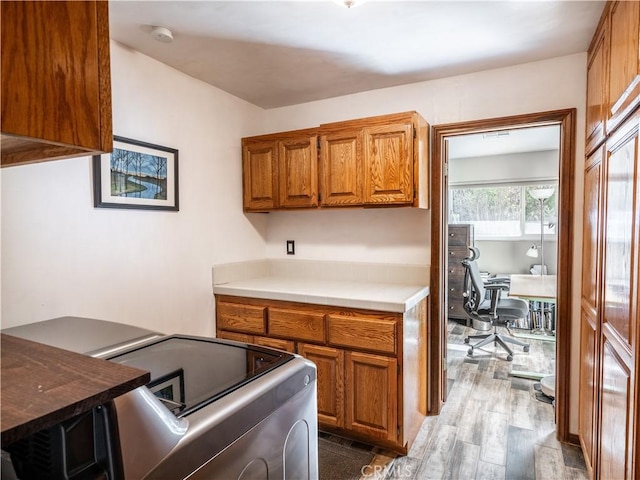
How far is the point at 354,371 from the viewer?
222cm

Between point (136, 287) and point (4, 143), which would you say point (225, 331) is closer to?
point (136, 287)

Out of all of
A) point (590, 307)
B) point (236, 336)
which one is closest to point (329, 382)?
point (236, 336)

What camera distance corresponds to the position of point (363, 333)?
2.17 m

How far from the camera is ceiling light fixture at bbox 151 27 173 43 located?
6.07 feet

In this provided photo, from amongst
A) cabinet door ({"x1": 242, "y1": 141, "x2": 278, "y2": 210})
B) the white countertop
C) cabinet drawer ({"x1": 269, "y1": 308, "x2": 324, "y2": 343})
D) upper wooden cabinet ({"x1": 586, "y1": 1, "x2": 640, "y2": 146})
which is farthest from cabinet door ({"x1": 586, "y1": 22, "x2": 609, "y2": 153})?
cabinet door ({"x1": 242, "y1": 141, "x2": 278, "y2": 210})

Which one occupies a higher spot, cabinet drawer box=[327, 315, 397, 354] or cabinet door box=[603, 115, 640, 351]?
cabinet door box=[603, 115, 640, 351]

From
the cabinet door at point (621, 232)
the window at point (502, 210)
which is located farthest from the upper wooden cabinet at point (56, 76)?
the window at point (502, 210)

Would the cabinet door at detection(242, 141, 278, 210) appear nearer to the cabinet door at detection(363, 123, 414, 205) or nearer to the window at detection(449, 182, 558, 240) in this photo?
the cabinet door at detection(363, 123, 414, 205)

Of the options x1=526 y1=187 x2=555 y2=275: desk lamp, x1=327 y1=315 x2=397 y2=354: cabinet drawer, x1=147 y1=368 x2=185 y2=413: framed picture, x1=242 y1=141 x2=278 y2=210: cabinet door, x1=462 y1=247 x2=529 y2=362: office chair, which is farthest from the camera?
x1=526 y1=187 x2=555 y2=275: desk lamp

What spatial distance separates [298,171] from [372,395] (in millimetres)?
1526

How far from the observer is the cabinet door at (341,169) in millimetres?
2453

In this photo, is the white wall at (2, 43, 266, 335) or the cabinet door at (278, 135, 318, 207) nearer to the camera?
the white wall at (2, 43, 266, 335)

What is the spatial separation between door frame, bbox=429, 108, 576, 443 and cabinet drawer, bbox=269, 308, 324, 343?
83 cm

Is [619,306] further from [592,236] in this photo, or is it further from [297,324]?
[297,324]
